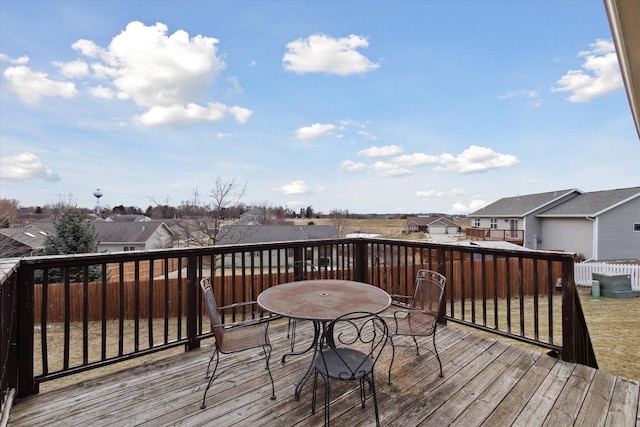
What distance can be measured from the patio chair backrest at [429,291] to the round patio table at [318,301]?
50 cm

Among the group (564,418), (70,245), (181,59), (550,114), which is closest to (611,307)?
(550,114)

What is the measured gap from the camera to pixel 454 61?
751 cm

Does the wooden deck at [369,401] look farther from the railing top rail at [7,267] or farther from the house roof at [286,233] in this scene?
the house roof at [286,233]

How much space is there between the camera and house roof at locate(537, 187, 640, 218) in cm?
1539

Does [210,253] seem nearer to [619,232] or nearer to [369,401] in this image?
[369,401]

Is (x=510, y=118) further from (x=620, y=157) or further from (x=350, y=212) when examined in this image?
(x=350, y=212)

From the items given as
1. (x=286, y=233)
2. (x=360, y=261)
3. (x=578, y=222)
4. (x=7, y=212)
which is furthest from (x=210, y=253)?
(x=7, y=212)

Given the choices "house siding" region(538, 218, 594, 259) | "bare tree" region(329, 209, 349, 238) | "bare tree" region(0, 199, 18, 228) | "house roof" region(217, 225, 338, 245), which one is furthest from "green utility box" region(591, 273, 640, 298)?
"bare tree" region(0, 199, 18, 228)

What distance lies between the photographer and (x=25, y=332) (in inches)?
87.6

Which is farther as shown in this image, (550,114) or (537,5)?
(550,114)

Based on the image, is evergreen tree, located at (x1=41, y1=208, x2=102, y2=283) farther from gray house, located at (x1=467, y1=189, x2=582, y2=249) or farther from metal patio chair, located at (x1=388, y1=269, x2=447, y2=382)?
gray house, located at (x1=467, y1=189, x2=582, y2=249)

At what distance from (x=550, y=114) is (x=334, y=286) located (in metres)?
10.2

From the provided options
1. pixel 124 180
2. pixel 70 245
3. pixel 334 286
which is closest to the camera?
pixel 334 286

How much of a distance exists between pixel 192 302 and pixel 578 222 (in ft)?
67.5
